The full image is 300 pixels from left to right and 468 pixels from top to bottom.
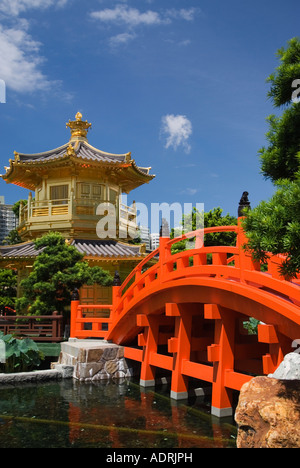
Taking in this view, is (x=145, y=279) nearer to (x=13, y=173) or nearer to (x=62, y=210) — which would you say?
(x=62, y=210)

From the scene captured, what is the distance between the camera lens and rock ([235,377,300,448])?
15.9 feet

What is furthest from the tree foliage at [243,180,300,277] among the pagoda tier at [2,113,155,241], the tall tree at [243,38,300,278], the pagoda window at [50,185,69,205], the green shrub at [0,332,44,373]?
the pagoda window at [50,185,69,205]

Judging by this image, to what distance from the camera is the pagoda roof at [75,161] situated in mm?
19875

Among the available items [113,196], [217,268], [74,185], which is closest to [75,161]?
[74,185]

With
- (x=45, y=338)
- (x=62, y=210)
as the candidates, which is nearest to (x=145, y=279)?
(x=45, y=338)

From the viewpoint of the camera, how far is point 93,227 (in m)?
20.2

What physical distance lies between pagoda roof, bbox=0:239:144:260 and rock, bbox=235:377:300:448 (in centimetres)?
1373

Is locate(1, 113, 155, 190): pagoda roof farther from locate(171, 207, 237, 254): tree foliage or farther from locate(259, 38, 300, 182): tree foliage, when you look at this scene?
locate(259, 38, 300, 182): tree foliage

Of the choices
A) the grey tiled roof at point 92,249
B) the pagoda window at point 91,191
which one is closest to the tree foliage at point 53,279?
the grey tiled roof at point 92,249

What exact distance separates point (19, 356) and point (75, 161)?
10.3 m

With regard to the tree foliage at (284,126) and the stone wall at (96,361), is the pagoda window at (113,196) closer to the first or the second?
the stone wall at (96,361)

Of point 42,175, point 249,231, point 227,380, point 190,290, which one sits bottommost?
point 227,380

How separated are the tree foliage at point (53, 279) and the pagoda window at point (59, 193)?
544cm

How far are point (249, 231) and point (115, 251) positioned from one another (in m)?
14.6
